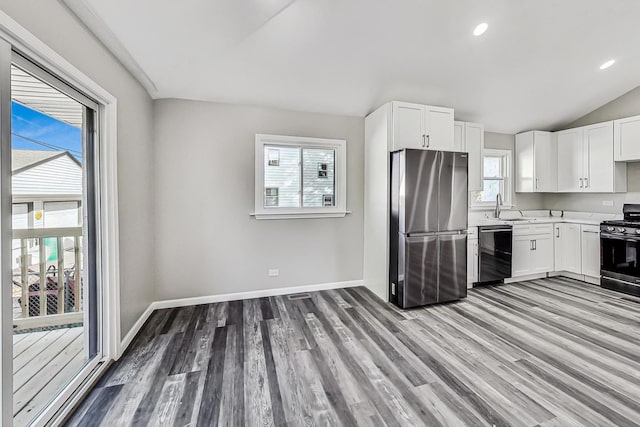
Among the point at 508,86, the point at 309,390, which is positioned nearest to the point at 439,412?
the point at 309,390

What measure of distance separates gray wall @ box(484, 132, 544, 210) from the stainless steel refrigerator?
194cm

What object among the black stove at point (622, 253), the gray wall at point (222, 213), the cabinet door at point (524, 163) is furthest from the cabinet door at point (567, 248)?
the gray wall at point (222, 213)

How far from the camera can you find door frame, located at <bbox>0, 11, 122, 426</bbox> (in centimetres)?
120

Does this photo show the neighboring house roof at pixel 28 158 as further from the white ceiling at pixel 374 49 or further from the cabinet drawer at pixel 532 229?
the cabinet drawer at pixel 532 229

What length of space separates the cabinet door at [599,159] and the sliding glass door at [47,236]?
6.40m

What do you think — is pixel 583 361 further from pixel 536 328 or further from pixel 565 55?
pixel 565 55

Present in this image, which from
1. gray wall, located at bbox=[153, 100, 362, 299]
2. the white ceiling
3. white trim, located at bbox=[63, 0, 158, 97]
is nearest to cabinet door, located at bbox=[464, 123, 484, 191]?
the white ceiling

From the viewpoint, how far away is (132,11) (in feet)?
5.83

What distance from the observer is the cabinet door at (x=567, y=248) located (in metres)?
4.25

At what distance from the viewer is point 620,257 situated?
3.71 m

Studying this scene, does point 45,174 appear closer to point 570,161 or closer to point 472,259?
point 472,259

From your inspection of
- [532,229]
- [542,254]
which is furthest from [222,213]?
[542,254]

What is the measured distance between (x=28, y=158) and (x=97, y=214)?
0.72 metres

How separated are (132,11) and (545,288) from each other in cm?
562
